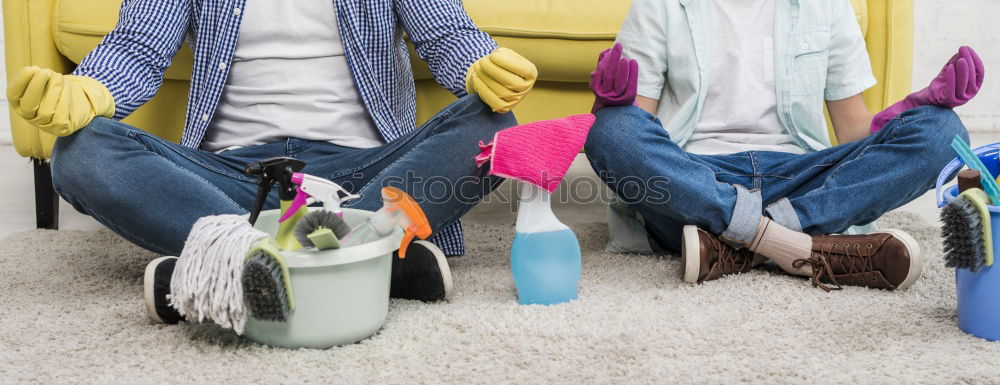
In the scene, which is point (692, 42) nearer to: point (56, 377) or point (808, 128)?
point (808, 128)

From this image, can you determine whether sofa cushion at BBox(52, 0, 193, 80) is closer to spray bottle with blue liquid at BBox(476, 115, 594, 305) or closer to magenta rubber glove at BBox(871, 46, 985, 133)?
spray bottle with blue liquid at BBox(476, 115, 594, 305)

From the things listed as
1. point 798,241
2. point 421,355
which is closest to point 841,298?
point 798,241

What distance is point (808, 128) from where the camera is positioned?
1211 mm

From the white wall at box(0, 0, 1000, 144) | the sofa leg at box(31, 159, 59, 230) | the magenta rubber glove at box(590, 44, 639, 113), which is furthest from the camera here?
the white wall at box(0, 0, 1000, 144)

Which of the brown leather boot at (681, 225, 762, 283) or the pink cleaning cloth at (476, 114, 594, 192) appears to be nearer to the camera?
the pink cleaning cloth at (476, 114, 594, 192)

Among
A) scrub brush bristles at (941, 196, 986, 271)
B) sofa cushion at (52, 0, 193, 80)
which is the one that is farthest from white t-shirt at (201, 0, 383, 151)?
scrub brush bristles at (941, 196, 986, 271)

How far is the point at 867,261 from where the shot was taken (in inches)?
40.9

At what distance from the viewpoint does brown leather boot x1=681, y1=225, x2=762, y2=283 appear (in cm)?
105

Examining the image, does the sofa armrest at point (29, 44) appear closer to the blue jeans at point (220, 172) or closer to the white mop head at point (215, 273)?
the blue jeans at point (220, 172)

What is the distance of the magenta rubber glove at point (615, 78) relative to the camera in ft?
3.32

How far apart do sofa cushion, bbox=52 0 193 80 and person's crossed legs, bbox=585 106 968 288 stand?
0.77 meters

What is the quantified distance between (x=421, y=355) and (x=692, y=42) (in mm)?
647

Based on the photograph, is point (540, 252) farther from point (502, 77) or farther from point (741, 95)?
point (741, 95)

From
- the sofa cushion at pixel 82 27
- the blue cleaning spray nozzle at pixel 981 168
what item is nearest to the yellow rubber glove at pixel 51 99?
the sofa cushion at pixel 82 27
